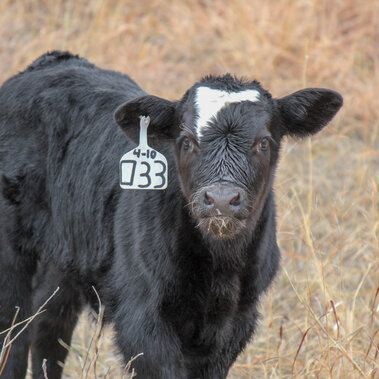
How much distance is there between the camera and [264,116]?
391 cm

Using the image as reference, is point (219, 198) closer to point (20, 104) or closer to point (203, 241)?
point (203, 241)

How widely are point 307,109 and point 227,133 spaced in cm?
56

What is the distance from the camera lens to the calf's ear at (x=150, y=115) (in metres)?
3.93

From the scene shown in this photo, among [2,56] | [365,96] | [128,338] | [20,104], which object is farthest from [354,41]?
[128,338]

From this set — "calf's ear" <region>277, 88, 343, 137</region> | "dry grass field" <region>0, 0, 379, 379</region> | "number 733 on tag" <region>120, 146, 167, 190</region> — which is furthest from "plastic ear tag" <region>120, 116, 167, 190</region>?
"dry grass field" <region>0, 0, 379, 379</region>

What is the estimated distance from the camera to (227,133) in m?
3.75

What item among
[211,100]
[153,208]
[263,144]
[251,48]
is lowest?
[153,208]

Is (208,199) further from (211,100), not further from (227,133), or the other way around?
(211,100)

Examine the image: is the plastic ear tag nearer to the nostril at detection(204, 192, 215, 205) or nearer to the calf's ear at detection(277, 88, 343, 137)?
the nostril at detection(204, 192, 215, 205)

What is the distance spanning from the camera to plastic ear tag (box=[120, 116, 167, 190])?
3.92 metres

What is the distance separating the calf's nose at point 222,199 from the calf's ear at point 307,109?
0.76m

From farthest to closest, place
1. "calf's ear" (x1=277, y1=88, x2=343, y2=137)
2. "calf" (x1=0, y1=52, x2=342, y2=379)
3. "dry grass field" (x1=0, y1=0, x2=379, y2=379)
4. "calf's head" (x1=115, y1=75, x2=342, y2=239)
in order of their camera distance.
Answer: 1. "dry grass field" (x1=0, y1=0, x2=379, y2=379)
2. "calf's ear" (x1=277, y1=88, x2=343, y2=137)
3. "calf" (x1=0, y1=52, x2=342, y2=379)
4. "calf's head" (x1=115, y1=75, x2=342, y2=239)

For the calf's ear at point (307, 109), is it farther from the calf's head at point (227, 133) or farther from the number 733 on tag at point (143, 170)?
the number 733 on tag at point (143, 170)

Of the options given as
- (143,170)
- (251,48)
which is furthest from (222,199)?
(251,48)
